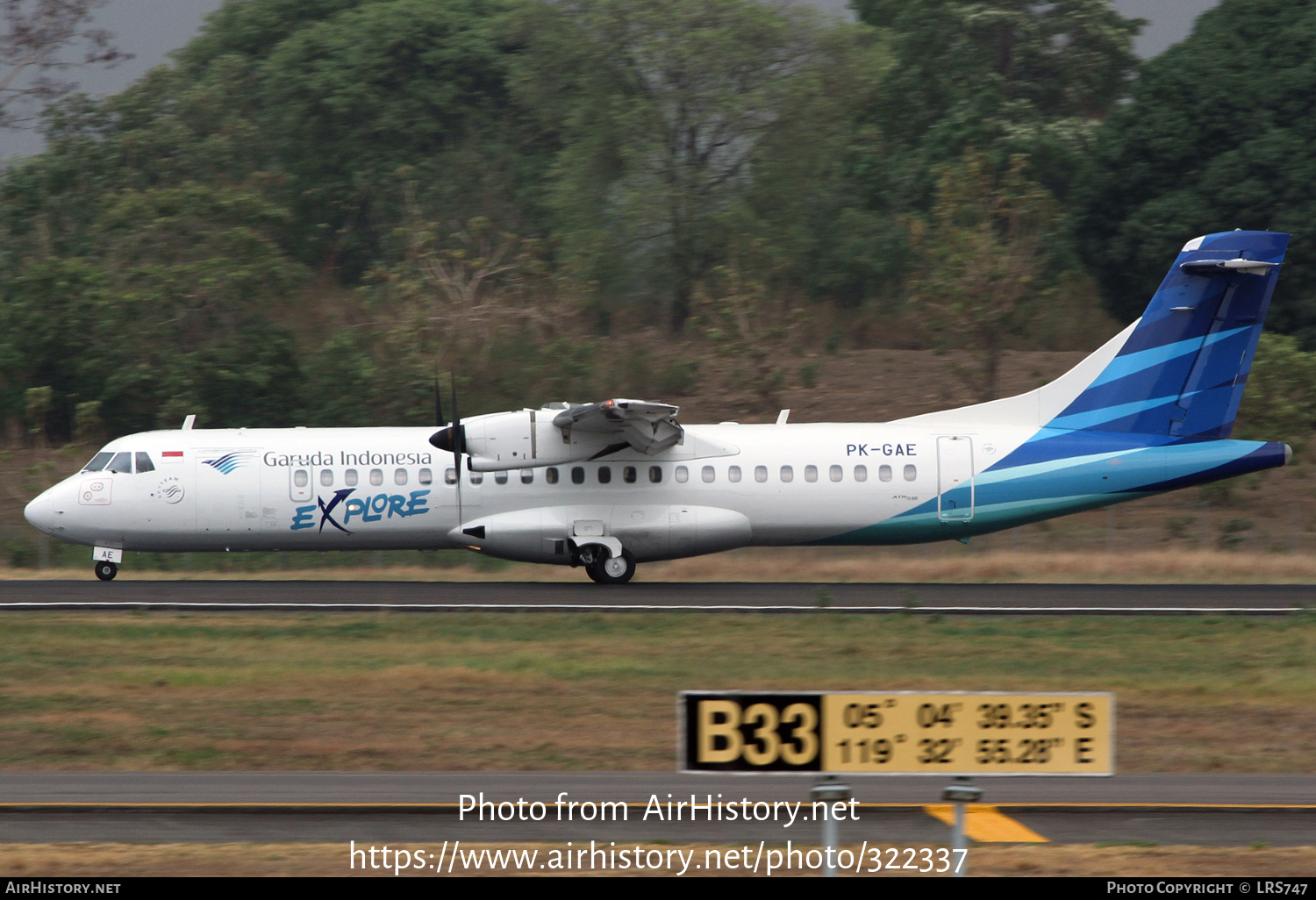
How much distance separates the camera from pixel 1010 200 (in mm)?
39000

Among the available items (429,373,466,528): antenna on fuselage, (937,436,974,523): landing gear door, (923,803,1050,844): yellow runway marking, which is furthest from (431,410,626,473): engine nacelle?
(923,803,1050,844): yellow runway marking

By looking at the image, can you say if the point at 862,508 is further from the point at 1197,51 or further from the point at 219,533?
the point at 1197,51

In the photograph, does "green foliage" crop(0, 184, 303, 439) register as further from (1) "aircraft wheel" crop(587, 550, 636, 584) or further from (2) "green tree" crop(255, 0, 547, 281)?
(1) "aircraft wheel" crop(587, 550, 636, 584)

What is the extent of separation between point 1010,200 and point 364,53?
23014 mm

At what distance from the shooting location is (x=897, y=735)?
7285mm

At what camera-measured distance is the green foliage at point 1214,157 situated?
130 feet

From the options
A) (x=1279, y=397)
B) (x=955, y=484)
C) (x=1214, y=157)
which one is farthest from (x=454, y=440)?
(x=1214, y=157)

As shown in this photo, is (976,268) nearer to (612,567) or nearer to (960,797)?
(612,567)

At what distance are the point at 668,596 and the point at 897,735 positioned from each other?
15.9m

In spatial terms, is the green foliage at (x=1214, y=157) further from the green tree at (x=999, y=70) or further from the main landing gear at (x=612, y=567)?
the main landing gear at (x=612, y=567)

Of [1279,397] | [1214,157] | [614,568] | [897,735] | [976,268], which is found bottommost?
[614,568]

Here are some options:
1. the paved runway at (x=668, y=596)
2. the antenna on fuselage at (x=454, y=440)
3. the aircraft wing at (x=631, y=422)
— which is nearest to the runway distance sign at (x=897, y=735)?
the paved runway at (x=668, y=596)

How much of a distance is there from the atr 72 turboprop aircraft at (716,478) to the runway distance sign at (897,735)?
16328mm


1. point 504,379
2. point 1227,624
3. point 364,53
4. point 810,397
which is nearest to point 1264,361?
point 810,397
